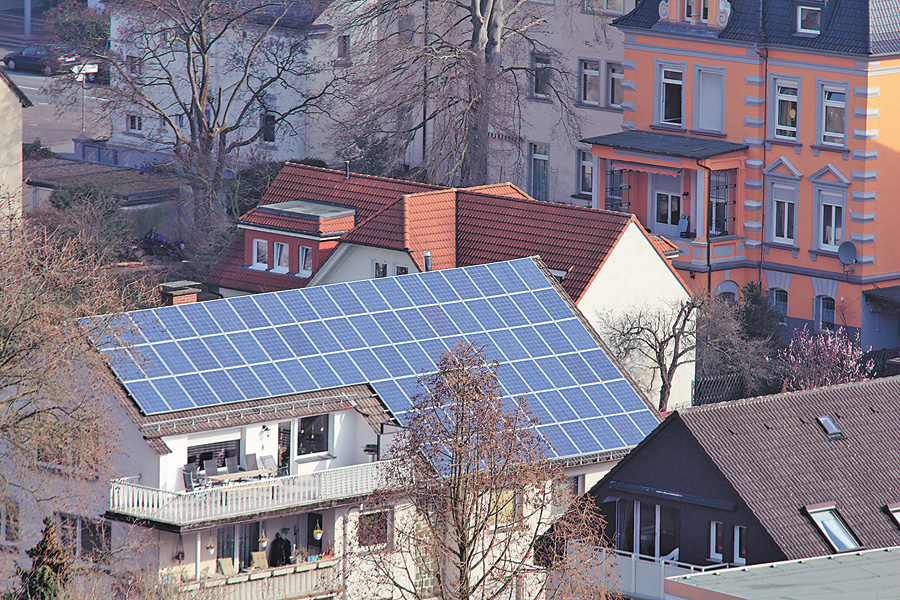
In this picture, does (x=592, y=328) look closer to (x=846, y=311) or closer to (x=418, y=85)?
(x=846, y=311)

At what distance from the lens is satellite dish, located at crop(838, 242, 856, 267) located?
74.2m

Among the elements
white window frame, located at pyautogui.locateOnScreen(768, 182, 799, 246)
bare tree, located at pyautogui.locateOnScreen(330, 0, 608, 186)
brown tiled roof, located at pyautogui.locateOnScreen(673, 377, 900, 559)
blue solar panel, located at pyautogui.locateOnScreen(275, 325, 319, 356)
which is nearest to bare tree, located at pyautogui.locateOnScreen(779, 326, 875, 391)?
white window frame, located at pyautogui.locateOnScreen(768, 182, 799, 246)

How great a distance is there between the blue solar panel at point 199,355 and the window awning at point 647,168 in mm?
27392

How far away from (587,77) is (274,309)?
35.4 m

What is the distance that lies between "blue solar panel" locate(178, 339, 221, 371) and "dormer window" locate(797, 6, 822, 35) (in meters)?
29.2

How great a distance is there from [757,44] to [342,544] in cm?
3096

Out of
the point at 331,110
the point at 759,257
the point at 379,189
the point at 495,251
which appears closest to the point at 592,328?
the point at 495,251

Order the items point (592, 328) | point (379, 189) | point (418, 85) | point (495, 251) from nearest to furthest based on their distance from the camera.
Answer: point (592, 328) → point (495, 251) → point (379, 189) → point (418, 85)

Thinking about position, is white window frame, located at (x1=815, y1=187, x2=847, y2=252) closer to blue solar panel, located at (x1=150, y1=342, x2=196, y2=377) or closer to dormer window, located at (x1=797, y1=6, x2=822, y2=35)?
dormer window, located at (x1=797, y1=6, x2=822, y2=35)

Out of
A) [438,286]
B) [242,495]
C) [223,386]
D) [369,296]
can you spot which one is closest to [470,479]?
[242,495]

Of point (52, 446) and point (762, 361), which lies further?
point (762, 361)

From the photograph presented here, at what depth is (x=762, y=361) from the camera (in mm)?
67062

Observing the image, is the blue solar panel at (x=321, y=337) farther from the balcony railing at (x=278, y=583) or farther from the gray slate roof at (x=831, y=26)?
the gray slate roof at (x=831, y=26)

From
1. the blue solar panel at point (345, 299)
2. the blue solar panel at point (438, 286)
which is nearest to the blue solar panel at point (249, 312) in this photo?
the blue solar panel at point (345, 299)
